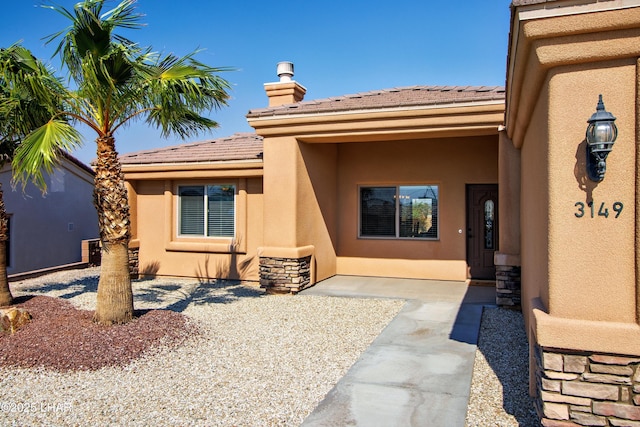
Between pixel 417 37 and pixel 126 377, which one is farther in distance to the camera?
pixel 417 37

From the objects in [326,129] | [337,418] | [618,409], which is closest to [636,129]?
[618,409]

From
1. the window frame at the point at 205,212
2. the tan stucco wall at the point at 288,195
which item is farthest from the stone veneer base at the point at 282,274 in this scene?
the window frame at the point at 205,212

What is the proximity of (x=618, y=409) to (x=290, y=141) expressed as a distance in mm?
7864

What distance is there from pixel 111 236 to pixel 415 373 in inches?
191

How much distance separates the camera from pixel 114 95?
7.25 meters

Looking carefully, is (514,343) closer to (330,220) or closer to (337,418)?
(337,418)

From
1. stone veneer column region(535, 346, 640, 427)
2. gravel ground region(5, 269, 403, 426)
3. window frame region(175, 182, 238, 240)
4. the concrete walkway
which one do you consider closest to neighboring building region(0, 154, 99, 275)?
window frame region(175, 182, 238, 240)

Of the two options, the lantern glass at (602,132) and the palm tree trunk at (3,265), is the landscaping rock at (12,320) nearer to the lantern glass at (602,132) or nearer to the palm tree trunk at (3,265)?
the palm tree trunk at (3,265)

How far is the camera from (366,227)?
12664 mm

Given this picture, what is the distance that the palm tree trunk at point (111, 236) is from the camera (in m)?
7.32

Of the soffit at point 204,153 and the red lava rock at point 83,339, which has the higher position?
the soffit at point 204,153

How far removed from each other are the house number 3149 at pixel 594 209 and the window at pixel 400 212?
8.19 meters

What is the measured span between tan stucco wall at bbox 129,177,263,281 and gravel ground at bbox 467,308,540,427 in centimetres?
630

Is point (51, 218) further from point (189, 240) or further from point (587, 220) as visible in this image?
point (587, 220)
